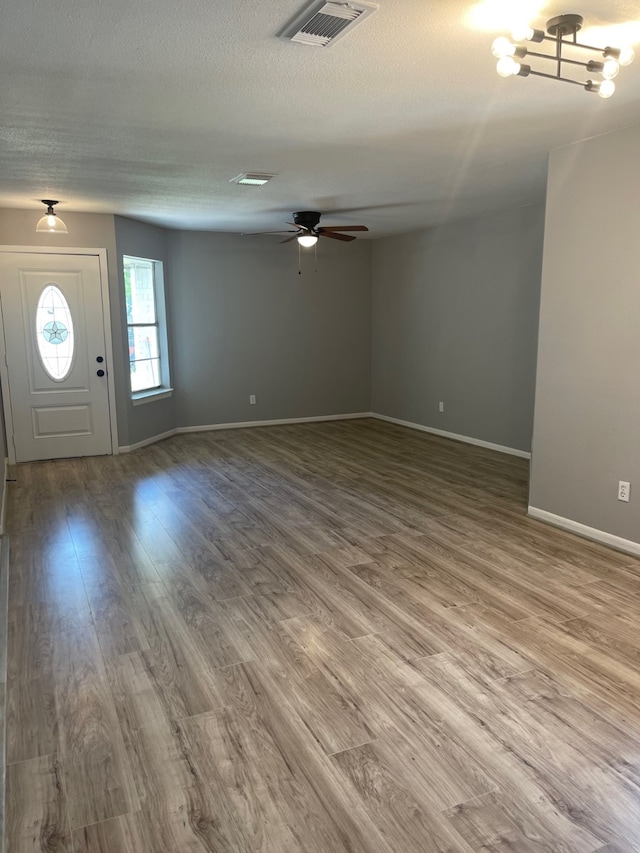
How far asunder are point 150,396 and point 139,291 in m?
1.21

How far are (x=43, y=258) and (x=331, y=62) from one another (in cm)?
436

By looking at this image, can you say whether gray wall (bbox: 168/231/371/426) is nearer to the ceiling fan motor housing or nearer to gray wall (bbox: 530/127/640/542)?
the ceiling fan motor housing

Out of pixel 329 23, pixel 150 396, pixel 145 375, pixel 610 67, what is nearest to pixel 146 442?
pixel 150 396

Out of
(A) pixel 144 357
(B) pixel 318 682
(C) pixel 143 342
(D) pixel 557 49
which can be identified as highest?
(D) pixel 557 49

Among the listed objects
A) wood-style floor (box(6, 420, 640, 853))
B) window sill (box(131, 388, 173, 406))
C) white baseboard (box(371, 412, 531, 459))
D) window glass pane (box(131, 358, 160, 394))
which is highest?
window glass pane (box(131, 358, 160, 394))

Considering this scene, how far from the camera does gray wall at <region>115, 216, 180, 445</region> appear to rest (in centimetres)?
623

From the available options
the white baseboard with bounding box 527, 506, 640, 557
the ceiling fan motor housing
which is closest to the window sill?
the ceiling fan motor housing

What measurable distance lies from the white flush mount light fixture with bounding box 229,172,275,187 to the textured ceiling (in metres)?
0.09

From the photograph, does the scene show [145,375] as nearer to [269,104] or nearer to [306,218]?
[306,218]

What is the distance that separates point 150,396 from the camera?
682 cm

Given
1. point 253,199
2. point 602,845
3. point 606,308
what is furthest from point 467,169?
point 602,845

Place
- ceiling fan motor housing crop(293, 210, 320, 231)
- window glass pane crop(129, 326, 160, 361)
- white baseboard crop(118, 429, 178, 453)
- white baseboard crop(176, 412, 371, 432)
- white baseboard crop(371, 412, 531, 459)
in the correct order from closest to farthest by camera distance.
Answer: ceiling fan motor housing crop(293, 210, 320, 231) → white baseboard crop(371, 412, 531, 459) → white baseboard crop(118, 429, 178, 453) → window glass pane crop(129, 326, 160, 361) → white baseboard crop(176, 412, 371, 432)

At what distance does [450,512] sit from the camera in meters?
4.45

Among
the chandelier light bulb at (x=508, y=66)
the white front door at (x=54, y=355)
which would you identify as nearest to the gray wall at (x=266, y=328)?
the white front door at (x=54, y=355)
